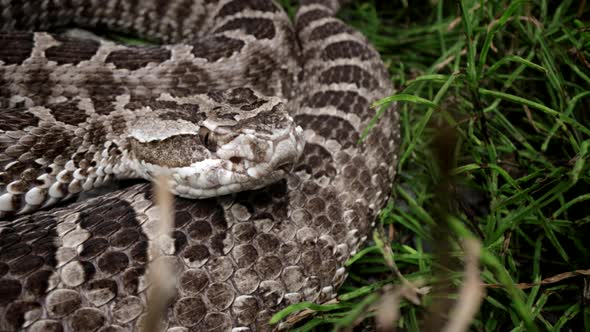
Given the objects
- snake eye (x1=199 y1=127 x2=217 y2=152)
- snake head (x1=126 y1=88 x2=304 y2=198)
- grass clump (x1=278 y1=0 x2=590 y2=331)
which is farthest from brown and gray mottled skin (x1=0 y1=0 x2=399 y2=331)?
grass clump (x1=278 y1=0 x2=590 y2=331)

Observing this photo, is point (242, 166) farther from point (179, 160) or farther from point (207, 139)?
point (179, 160)

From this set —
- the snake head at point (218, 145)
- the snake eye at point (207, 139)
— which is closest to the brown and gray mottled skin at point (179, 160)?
the snake head at point (218, 145)

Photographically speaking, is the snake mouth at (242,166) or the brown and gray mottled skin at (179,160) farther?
the snake mouth at (242,166)

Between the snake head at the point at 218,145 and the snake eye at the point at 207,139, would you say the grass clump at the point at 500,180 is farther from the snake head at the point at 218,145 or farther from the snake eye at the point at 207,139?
the snake eye at the point at 207,139

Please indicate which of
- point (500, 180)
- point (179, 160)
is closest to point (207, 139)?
point (179, 160)

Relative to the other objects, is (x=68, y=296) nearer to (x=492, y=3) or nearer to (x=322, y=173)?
(x=322, y=173)

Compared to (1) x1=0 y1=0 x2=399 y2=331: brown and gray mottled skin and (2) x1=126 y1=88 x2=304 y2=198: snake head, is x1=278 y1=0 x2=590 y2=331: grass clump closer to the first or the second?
(1) x1=0 y1=0 x2=399 y2=331: brown and gray mottled skin
